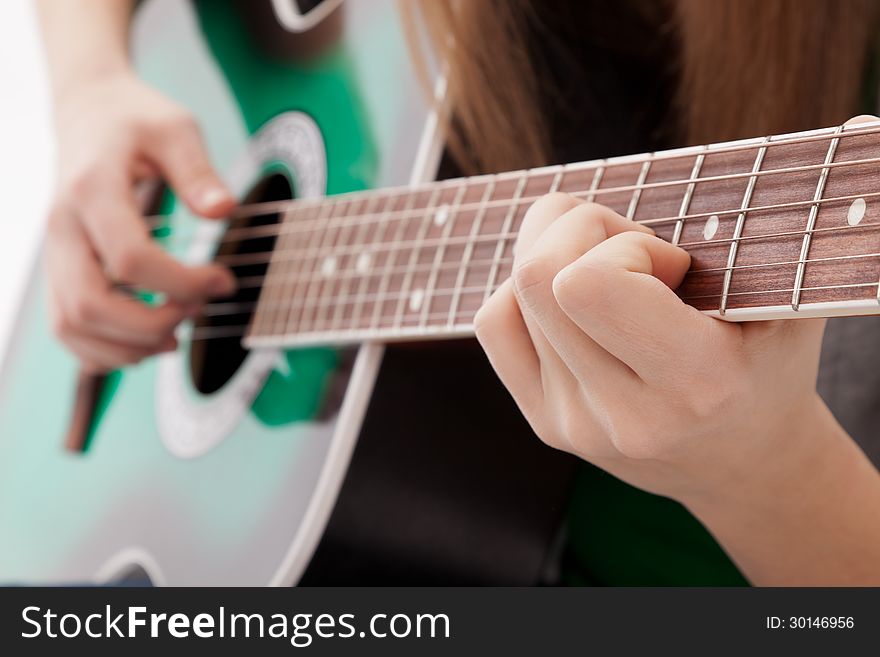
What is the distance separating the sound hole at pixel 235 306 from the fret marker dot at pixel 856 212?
537 millimetres

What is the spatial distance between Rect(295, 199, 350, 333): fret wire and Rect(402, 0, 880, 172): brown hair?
108mm

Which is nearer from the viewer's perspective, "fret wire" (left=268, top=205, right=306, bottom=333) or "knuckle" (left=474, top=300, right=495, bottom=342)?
"knuckle" (left=474, top=300, right=495, bottom=342)

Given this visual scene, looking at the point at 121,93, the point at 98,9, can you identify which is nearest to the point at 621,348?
the point at 121,93

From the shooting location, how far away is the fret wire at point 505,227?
54 centimetres

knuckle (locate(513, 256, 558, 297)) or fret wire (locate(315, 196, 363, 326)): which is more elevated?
knuckle (locate(513, 256, 558, 297))

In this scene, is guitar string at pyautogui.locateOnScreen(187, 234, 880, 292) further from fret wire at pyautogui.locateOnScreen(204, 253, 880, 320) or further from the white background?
the white background

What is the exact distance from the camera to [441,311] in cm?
58

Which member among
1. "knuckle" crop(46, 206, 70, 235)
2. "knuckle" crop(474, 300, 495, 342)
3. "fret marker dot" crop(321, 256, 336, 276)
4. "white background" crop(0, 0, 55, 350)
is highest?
"knuckle" crop(474, 300, 495, 342)

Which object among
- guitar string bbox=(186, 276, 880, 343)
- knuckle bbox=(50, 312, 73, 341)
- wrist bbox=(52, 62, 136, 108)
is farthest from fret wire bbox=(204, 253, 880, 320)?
wrist bbox=(52, 62, 136, 108)

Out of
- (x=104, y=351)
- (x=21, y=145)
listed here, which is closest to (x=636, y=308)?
(x=104, y=351)

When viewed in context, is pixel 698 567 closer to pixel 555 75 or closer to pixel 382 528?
pixel 382 528

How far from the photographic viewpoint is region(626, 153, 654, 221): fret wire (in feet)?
1.58

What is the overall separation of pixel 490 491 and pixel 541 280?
36 cm

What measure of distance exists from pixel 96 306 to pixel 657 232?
1.83ft
